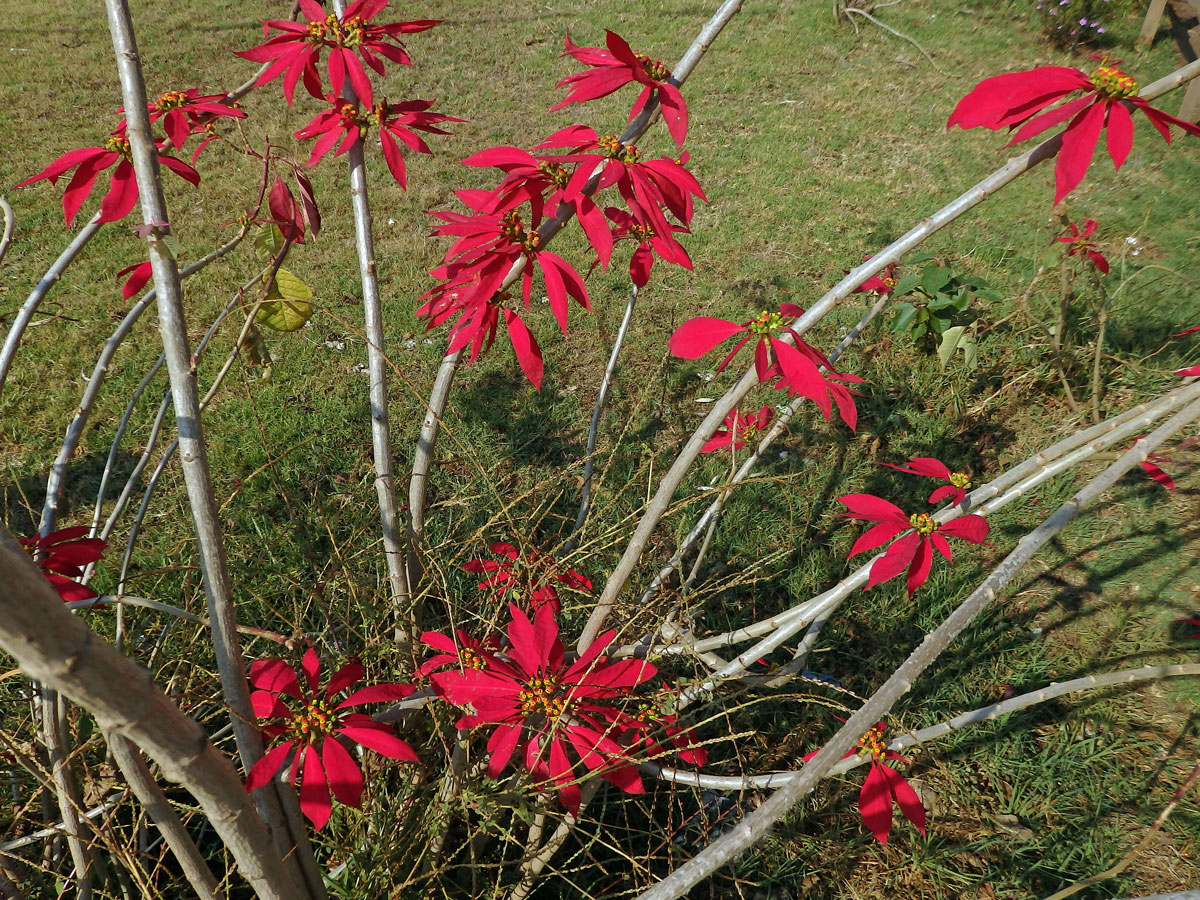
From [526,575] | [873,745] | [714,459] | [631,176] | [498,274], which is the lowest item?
[714,459]

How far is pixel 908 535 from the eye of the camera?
4.40 feet

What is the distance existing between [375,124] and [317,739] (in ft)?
3.33

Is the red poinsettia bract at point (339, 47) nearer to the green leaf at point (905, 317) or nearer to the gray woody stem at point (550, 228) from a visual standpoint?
the gray woody stem at point (550, 228)

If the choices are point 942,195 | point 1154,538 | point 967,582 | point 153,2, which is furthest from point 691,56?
point 153,2

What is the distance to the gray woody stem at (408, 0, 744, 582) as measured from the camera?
1.09 meters

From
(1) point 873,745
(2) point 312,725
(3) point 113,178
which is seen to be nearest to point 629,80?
(3) point 113,178

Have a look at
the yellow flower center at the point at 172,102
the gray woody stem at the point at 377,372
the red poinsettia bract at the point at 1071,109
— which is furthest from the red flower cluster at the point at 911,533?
the yellow flower center at the point at 172,102

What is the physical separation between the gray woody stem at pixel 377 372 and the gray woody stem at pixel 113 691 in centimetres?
54

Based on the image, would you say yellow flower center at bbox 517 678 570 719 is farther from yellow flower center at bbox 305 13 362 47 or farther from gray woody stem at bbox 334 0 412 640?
yellow flower center at bbox 305 13 362 47

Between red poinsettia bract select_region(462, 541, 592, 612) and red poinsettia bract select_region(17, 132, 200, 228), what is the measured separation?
827 mm

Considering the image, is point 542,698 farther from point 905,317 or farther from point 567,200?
point 905,317

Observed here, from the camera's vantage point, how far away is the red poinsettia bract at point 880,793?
135 centimetres

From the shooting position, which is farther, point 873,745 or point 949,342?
point 949,342

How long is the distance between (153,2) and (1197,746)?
7.44 m
